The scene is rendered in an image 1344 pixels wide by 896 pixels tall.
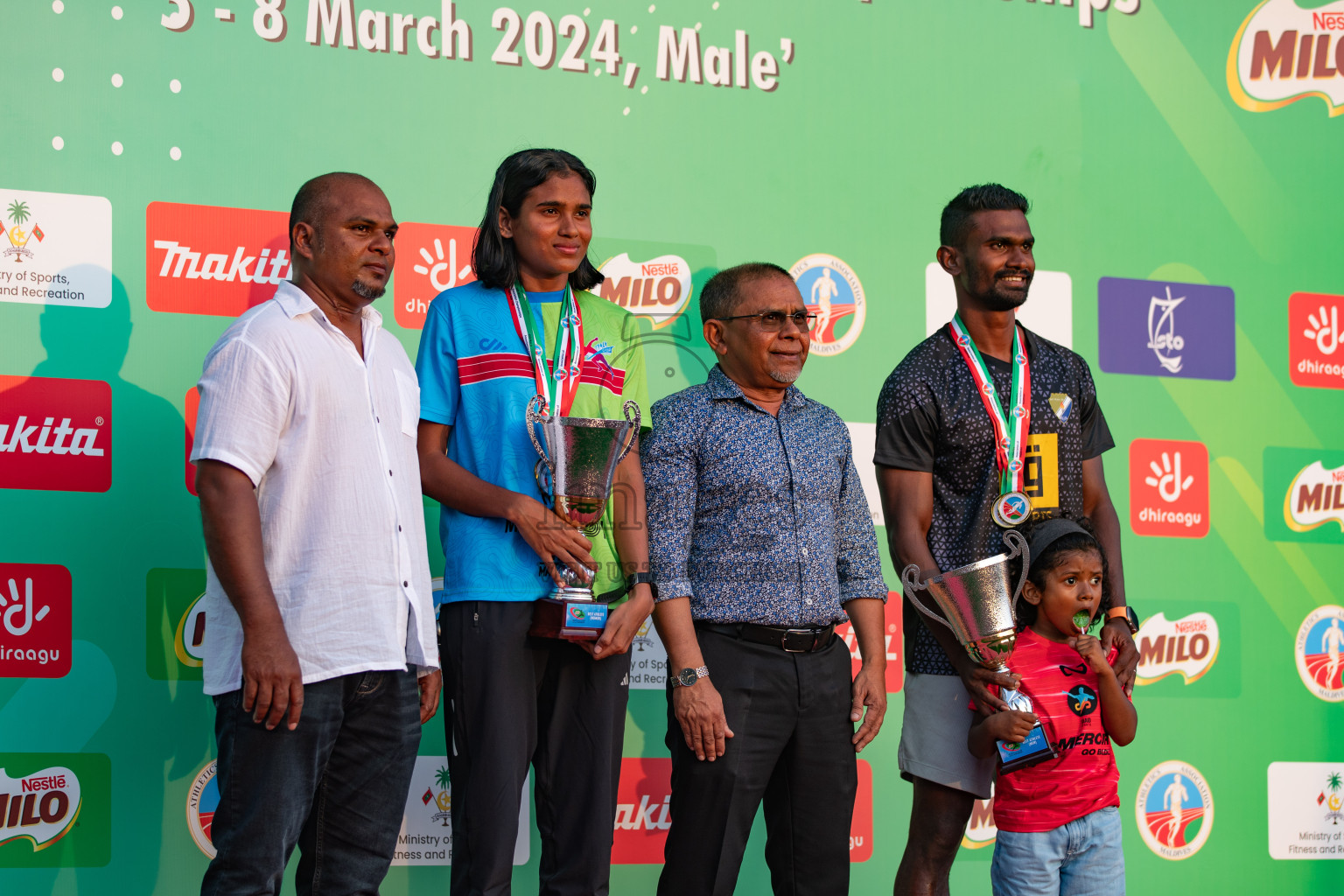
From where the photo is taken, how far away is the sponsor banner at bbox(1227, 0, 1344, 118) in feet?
14.5

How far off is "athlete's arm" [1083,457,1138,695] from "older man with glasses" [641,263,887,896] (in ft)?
1.71

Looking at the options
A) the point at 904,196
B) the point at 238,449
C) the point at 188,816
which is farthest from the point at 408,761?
the point at 904,196

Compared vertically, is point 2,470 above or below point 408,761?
above

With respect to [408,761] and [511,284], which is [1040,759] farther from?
[511,284]

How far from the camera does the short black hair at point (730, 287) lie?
292 cm

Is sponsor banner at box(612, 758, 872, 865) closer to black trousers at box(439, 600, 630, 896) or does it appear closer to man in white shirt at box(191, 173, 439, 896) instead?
black trousers at box(439, 600, 630, 896)

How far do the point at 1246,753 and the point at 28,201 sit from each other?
161 inches

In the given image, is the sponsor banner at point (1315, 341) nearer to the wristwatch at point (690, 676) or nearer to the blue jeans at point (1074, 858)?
the blue jeans at point (1074, 858)

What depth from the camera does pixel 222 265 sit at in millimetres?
3449

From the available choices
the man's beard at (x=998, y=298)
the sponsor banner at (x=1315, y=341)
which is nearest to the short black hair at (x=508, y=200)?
the man's beard at (x=998, y=298)

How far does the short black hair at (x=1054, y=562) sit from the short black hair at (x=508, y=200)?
4.27 feet

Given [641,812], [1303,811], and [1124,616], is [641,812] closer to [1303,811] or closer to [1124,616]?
[1124,616]

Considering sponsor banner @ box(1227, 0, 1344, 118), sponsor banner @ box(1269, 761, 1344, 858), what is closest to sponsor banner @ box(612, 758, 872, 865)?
sponsor banner @ box(1269, 761, 1344, 858)

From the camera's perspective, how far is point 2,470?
3.25m
